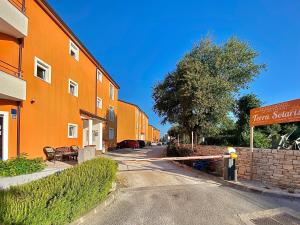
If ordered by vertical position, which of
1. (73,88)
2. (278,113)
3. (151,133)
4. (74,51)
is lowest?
(151,133)

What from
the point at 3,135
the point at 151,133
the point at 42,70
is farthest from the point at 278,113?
the point at 151,133

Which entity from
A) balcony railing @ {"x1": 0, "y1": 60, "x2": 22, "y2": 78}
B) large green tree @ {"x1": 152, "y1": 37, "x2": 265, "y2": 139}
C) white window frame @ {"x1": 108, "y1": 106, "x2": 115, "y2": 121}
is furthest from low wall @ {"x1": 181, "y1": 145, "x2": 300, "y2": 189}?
white window frame @ {"x1": 108, "y1": 106, "x2": 115, "y2": 121}

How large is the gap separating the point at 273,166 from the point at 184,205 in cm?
442

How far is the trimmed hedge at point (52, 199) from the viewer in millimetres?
3924

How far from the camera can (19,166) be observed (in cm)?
1205

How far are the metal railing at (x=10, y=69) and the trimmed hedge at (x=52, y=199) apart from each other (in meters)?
8.76

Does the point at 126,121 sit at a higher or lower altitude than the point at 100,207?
higher

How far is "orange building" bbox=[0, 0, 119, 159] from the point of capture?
514 inches

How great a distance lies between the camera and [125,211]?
723 cm

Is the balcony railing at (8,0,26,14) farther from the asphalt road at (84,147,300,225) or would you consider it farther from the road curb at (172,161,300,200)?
the road curb at (172,161,300,200)

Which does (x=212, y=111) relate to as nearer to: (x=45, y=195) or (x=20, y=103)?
(x=20, y=103)

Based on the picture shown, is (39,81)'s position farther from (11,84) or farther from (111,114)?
(111,114)

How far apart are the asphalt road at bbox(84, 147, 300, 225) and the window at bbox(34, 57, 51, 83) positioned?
29.0ft

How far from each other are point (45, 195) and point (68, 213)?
107cm
